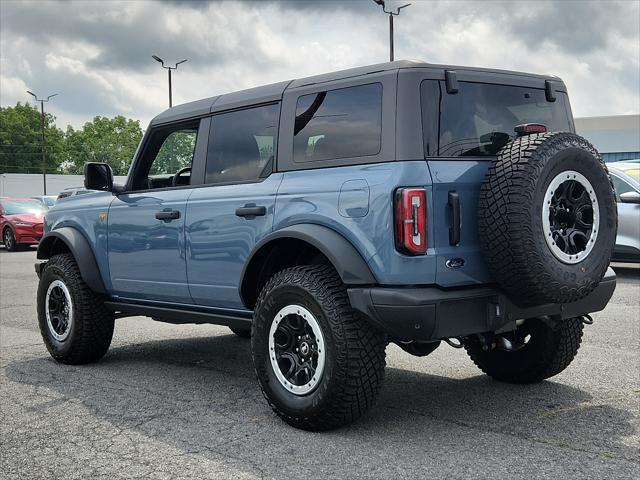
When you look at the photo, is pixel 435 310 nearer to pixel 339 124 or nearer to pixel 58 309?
pixel 339 124

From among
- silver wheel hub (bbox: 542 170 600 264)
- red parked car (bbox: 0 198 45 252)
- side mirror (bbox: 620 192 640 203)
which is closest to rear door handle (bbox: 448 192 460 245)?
silver wheel hub (bbox: 542 170 600 264)

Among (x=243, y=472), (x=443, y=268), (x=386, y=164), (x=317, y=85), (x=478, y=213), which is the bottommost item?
(x=243, y=472)

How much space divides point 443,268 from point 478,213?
35 cm

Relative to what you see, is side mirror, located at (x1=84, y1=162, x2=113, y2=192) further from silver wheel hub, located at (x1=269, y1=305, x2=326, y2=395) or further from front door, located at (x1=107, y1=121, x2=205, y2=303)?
silver wheel hub, located at (x1=269, y1=305, x2=326, y2=395)

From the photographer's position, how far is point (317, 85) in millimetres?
4742

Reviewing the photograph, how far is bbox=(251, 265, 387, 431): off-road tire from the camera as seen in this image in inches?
163

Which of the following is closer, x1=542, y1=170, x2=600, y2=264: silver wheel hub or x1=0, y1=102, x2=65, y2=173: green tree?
x1=542, y1=170, x2=600, y2=264: silver wheel hub

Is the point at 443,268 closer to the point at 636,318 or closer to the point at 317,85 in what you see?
the point at 317,85

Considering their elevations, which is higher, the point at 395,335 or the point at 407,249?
the point at 407,249

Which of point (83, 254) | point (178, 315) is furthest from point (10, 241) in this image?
point (178, 315)

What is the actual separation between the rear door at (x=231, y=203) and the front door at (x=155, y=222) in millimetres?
178

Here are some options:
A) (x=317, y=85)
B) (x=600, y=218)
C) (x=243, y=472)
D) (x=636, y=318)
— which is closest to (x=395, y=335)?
(x=243, y=472)

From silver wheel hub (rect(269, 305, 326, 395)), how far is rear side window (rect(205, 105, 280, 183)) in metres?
0.99

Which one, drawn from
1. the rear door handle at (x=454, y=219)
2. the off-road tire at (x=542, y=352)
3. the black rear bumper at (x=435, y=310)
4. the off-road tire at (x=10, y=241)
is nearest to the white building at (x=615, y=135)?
the off-road tire at (x=10, y=241)
